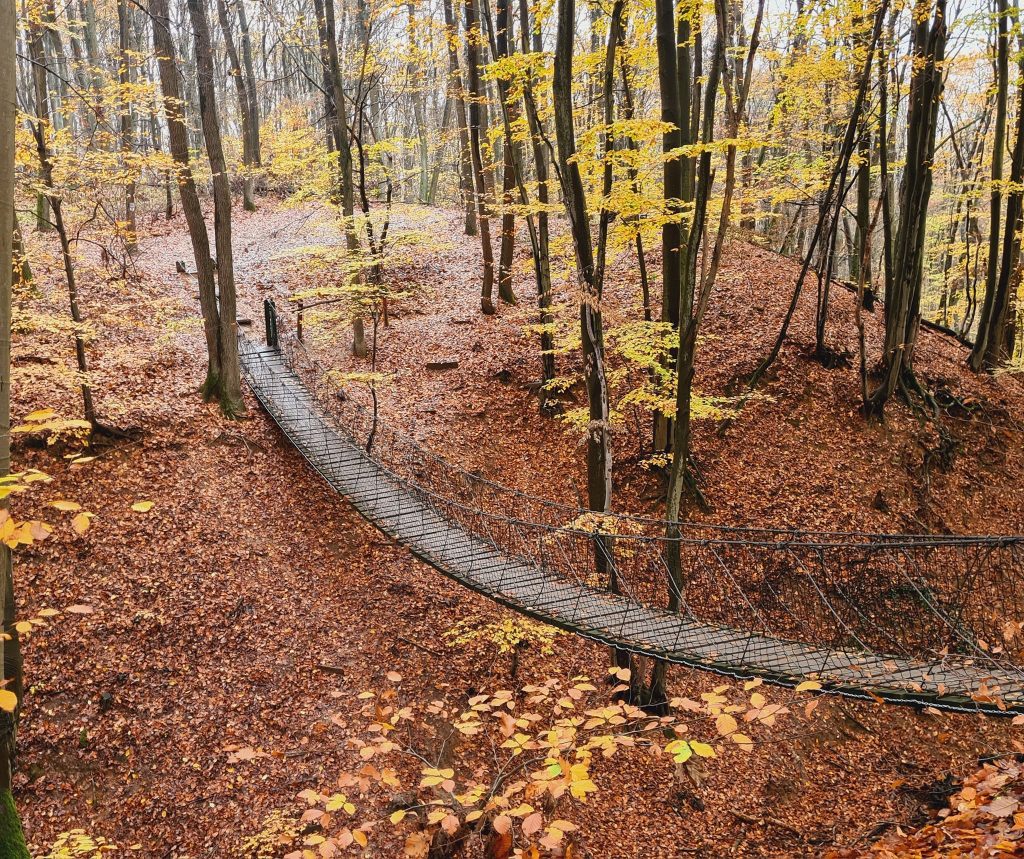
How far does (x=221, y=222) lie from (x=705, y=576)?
717 centimetres

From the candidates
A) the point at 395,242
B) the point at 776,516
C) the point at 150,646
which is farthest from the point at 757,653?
the point at 395,242

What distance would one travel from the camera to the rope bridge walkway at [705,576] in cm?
440

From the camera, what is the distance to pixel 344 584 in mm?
7020

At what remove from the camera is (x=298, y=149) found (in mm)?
16062

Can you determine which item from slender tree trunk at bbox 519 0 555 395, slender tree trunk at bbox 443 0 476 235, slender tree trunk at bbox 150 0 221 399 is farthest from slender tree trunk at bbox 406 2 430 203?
slender tree trunk at bbox 150 0 221 399

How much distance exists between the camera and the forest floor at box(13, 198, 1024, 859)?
16.6ft

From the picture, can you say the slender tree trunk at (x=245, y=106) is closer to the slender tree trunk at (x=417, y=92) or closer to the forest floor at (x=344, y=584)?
the slender tree trunk at (x=417, y=92)

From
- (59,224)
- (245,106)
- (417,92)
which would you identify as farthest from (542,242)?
(245,106)

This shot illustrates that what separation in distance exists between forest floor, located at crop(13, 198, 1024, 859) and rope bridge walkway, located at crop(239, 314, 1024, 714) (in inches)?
24.0

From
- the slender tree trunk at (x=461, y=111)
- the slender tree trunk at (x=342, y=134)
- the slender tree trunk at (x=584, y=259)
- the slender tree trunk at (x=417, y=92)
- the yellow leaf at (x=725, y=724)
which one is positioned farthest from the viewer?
the slender tree trunk at (x=461, y=111)

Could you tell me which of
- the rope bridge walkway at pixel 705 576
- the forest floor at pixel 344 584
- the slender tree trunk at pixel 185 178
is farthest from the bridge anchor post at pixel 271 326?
the slender tree trunk at pixel 185 178

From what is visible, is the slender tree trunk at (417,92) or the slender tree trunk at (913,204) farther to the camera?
the slender tree trunk at (417,92)

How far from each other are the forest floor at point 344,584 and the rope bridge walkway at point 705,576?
61 cm

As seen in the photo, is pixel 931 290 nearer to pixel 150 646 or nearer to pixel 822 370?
pixel 822 370
